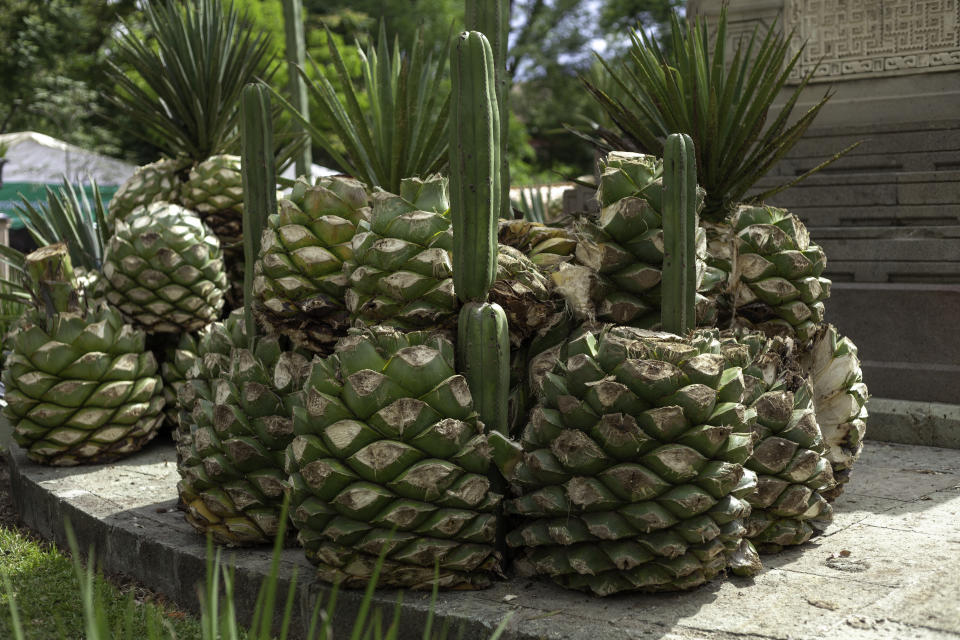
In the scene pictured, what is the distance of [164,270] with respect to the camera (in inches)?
196

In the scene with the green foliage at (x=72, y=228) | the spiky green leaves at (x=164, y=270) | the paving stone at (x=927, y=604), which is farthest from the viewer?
the green foliage at (x=72, y=228)

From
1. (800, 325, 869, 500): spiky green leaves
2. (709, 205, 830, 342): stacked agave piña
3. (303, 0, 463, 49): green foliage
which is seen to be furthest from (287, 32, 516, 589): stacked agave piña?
(303, 0, 463, 49): green foliage

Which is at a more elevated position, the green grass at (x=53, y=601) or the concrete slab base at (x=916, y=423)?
the concrete slab base at (x=916, y=423)

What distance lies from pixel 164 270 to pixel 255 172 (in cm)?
163

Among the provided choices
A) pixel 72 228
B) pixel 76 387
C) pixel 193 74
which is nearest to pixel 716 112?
pixel 76 387

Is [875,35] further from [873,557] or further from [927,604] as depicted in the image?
[927,604]

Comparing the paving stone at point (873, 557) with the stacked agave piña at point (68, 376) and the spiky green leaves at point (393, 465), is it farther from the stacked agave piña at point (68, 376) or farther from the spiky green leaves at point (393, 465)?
the stacked agave piña at point (68, 376)

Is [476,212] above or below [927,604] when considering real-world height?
above

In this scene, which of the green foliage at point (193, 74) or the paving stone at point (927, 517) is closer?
the paving stone at point (927, 517)

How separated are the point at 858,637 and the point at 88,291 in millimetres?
4333

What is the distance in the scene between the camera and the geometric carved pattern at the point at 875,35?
6.68 meters

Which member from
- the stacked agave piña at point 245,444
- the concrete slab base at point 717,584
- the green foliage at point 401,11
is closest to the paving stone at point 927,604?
the concrete slab base at point 717,584

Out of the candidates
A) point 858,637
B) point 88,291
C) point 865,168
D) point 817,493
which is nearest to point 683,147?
point 817,493

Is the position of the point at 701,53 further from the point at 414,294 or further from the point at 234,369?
the point at 234,369
